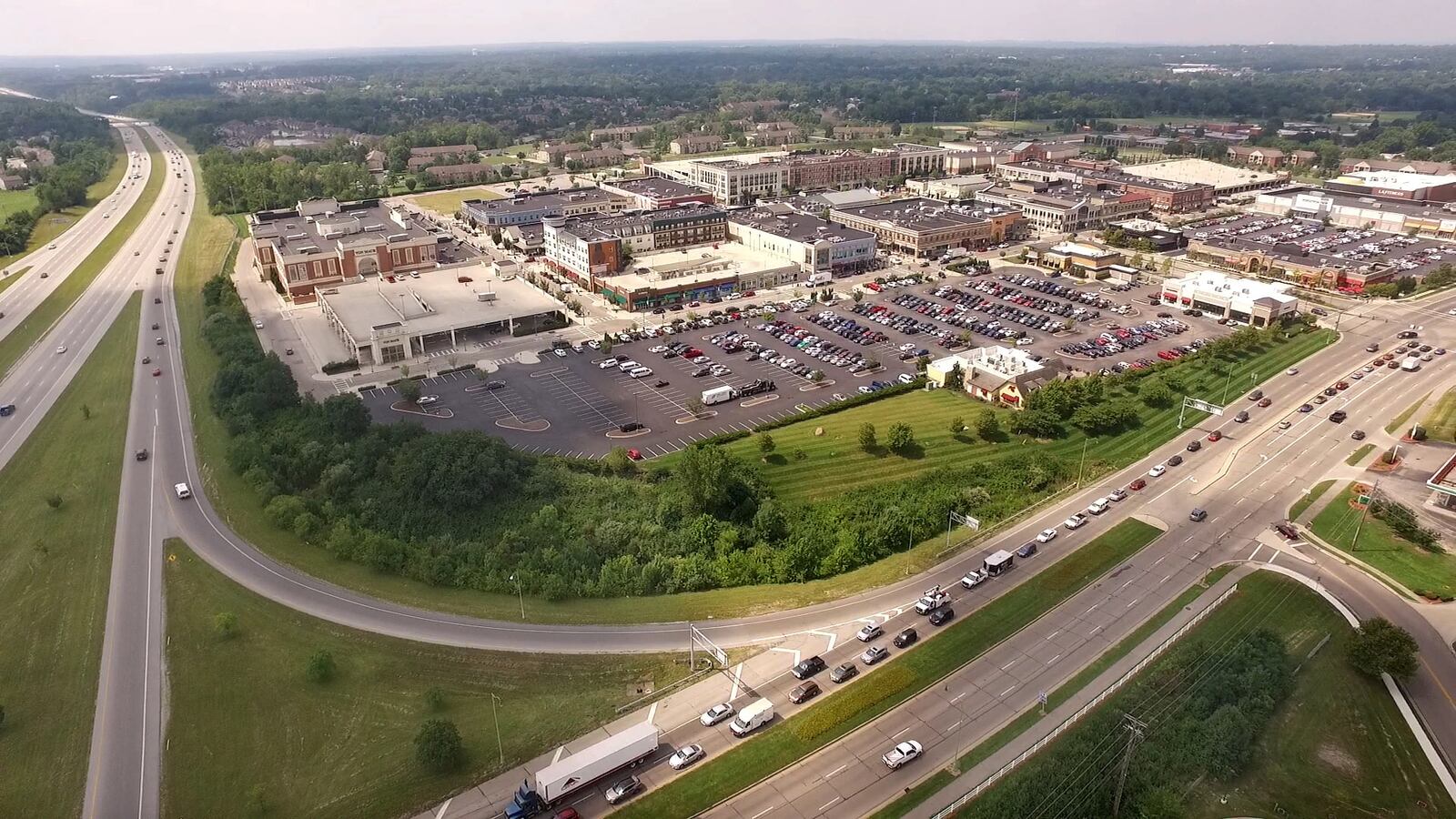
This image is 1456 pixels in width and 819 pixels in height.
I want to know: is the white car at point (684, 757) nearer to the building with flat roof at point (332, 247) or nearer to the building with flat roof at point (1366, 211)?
the building with flat roof at point (332, 247)

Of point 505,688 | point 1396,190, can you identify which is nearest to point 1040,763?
point 505,688

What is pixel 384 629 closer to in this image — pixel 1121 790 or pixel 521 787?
pixel 521 787

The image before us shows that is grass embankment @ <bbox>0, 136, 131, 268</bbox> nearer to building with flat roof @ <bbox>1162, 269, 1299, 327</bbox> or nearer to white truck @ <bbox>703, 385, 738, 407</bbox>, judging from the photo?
white truck @ <bbox>703, 385, 738, 407</bbox>

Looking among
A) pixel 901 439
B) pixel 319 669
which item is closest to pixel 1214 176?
pixel 901 439

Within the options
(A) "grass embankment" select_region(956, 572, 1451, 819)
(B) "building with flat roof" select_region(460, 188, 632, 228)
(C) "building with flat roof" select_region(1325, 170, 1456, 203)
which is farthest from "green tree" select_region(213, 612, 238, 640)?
(C) "building with flat roof" select_region(1325, 170, 1456, 203)

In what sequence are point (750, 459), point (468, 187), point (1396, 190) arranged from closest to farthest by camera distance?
point (750, 459) < point (1396, 190) < point (468, 187)

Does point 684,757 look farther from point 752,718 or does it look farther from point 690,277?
point 690,277
